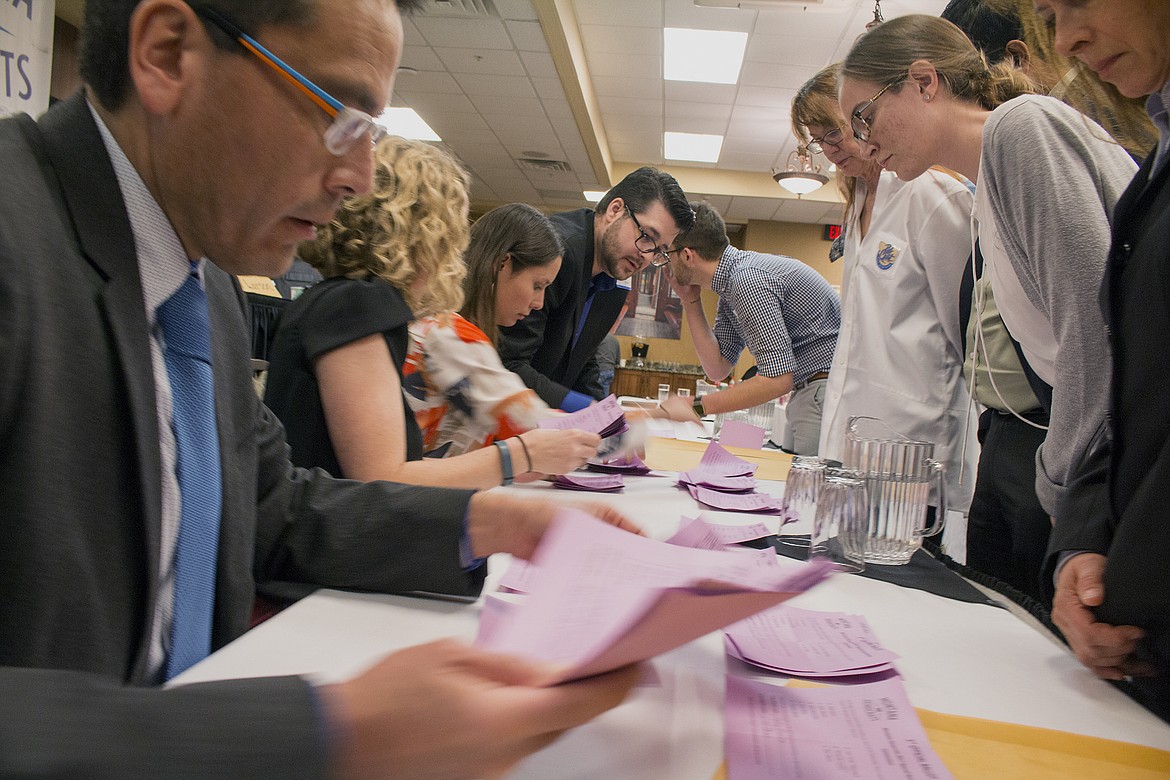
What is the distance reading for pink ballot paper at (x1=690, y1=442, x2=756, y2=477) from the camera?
1890 mm

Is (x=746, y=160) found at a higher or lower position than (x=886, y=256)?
higher

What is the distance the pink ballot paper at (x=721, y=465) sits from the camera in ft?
6.20

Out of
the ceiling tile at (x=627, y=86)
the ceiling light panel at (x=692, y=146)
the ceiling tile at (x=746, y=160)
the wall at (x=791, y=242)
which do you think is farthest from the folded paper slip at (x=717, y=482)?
the wall at (x=791, y=242)

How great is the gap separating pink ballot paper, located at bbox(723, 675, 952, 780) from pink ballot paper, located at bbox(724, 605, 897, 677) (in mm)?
32

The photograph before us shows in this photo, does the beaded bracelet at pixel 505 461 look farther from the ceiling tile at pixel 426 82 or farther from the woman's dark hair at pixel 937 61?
the ceiling tile at pixel 426 82

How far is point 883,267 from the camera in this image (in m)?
1.96

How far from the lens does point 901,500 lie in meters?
1.21

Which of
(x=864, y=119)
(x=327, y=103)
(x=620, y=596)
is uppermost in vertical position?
(x=864, y=119)

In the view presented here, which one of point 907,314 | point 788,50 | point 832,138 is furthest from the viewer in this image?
point 788,50

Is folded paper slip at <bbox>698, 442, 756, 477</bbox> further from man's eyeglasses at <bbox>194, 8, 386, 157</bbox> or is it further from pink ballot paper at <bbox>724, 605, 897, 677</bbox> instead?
man's eyeglasses at <bbox>194, 8, 386, 157</bbox>

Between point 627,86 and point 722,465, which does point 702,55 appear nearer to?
point 627,86

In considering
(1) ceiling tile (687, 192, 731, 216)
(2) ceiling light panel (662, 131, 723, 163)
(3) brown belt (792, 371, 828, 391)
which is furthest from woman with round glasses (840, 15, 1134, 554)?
(1) ceiling tile (687, 192, 731, 216)

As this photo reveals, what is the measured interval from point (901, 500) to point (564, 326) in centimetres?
Answer: 180

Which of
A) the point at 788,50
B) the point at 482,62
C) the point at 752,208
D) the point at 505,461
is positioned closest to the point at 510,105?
the point at 482,62
